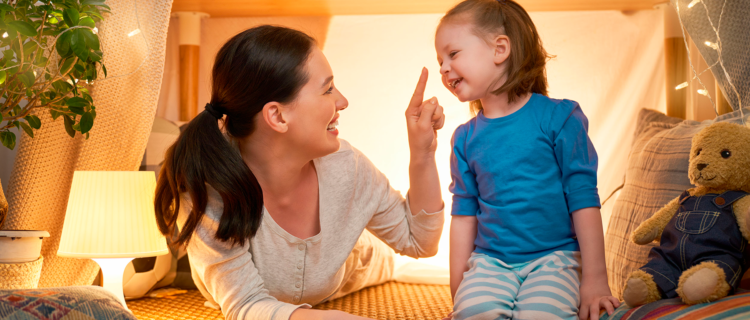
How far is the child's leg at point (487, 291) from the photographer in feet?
3.07

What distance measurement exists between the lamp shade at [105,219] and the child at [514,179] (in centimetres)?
75

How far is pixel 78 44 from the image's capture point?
107cm

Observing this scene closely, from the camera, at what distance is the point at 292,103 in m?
1.13

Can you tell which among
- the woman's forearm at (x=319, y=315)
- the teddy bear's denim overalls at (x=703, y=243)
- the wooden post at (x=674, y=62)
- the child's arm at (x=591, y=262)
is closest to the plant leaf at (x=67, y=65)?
the woman's forearm at (x=319, y=315)

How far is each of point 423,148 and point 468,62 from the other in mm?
235

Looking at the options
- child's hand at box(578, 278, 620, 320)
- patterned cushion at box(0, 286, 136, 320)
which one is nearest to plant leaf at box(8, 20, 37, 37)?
patterned cushion at box(0, 286, 136, 320)

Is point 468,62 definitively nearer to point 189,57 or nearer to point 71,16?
point 71,16

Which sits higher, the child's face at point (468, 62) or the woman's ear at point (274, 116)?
the child's face at point (468, 62)

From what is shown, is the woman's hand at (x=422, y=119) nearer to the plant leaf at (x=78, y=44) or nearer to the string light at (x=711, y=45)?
the string light at (x=711, y=45)

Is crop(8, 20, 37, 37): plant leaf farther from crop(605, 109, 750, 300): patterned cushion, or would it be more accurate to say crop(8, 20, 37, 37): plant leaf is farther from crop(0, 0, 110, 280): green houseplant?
crop(605, 109, 750, 300): patterned cushion

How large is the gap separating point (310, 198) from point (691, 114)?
139 cm

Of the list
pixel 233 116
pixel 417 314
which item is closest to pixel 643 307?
pixel 417 314

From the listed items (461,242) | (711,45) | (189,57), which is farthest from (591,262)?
(189,57)

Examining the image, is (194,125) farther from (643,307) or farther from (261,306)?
(643,307)
